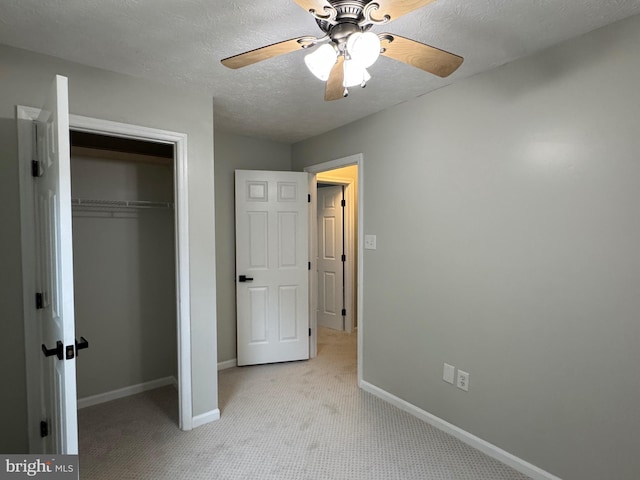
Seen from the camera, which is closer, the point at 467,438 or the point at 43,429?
the point at 43,429

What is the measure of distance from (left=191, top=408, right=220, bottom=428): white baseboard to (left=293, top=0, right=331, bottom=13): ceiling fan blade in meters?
2.53

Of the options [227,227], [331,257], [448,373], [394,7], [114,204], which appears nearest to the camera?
[394,7]

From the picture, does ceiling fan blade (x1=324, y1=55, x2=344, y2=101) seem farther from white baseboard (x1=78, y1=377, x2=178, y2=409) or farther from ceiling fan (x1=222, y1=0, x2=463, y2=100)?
white baseboard (x1=78, y1=377, x2=178, y2=409)

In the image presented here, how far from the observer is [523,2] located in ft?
4.84

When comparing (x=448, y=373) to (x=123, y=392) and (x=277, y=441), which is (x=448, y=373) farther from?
(x=123, y=392)

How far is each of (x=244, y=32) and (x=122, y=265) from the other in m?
2.17

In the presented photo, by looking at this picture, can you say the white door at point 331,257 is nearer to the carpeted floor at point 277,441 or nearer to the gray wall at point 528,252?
the carpeted floor at point 277,441

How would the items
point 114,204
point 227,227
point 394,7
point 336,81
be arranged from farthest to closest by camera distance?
point 227,227
point 114,204
point 336,81
point 394,7

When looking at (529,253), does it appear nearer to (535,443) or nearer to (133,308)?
(535,443)

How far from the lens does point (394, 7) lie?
1122 millimetres

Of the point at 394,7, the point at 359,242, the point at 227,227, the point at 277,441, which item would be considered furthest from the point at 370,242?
the point at 394,7

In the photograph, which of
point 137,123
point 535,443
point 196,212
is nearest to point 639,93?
point 535,443

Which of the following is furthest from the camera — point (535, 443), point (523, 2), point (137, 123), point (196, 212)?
point (196, 212)

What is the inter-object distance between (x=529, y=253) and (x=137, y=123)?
2.45 meters
